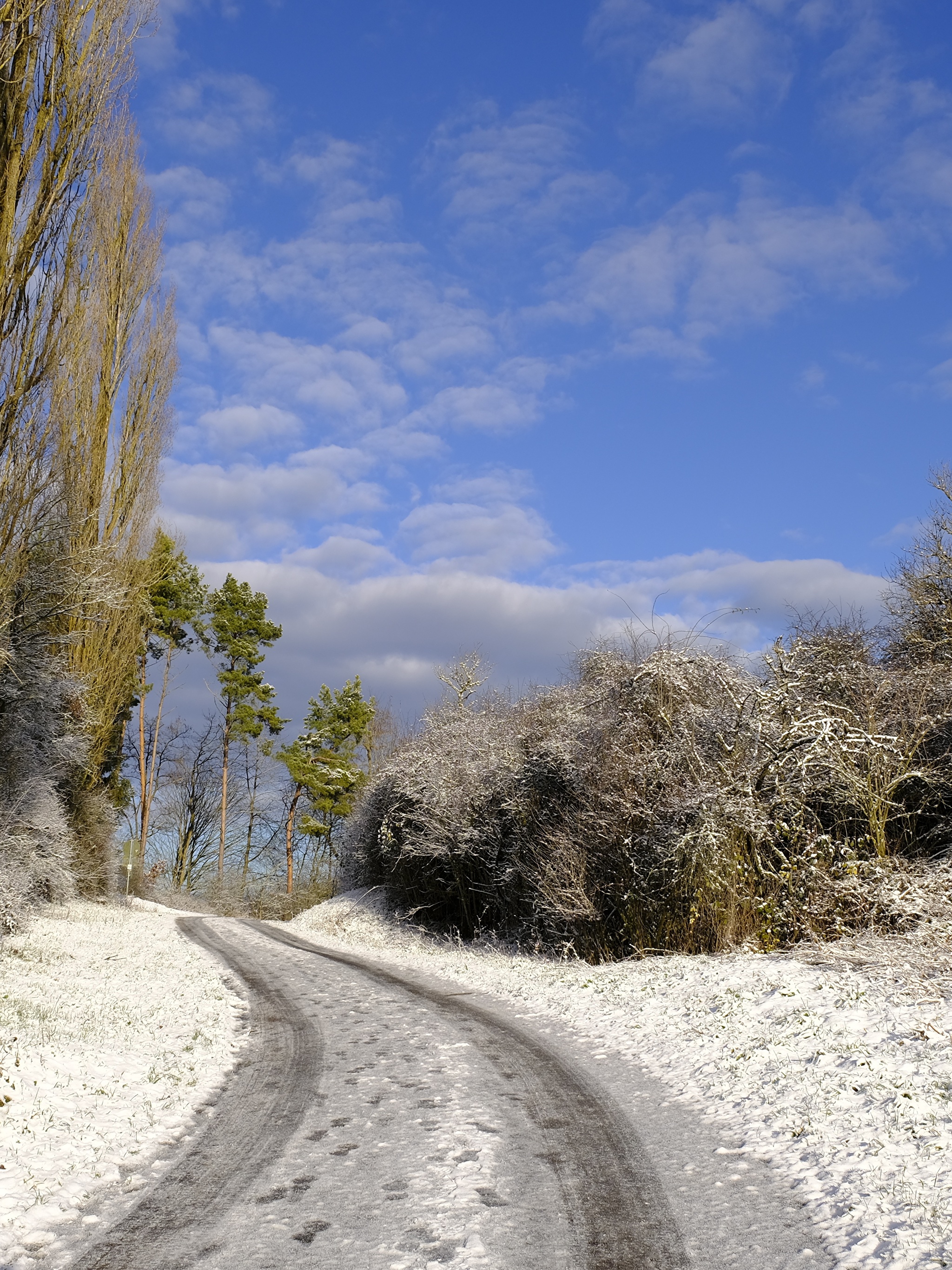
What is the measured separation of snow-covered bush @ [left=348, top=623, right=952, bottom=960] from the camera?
11.3 metres

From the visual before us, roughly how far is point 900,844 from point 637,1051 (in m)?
6.10

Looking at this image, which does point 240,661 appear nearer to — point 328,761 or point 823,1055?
point 328,761

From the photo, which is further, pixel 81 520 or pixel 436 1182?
pixel 81 520

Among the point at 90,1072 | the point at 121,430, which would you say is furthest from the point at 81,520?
the point at 90,1072

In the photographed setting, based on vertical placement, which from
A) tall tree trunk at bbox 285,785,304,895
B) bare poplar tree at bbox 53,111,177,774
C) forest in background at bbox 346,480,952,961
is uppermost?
bare poplar tree at bbox 53,111,177,774

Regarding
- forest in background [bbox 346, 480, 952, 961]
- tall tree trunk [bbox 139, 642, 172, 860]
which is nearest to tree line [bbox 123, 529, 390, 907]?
tall tree trunk [bbox 139, 642, 172, 860]

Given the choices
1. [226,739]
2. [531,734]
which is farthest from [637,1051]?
[226,739]

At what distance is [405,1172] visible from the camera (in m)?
4.57

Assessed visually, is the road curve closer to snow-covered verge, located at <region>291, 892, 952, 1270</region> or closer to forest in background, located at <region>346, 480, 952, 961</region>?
snow-covered verge, located at <region>291, 892, 952, 1270</region>

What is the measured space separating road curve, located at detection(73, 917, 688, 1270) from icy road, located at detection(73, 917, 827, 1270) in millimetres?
13

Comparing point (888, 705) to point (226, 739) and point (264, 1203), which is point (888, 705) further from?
point (226, 739)

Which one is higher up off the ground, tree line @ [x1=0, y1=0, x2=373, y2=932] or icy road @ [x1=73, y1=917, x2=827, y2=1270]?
tree line @ [x1=0, y1=0, x2=373, y2=932]

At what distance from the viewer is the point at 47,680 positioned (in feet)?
55.1

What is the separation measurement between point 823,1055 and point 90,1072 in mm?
5629
